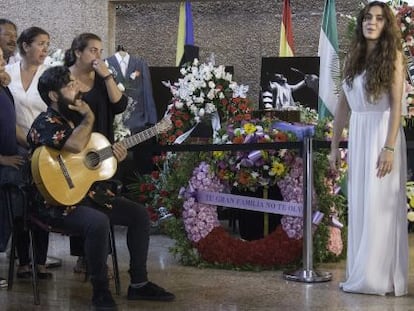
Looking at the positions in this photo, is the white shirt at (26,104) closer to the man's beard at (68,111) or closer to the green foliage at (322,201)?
the man's beard at (68,111)

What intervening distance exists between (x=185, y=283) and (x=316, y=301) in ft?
3.02

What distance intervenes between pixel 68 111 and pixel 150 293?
1.15 metres

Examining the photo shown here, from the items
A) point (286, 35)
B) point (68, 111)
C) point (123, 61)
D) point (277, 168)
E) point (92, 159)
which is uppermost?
point (286, 35)

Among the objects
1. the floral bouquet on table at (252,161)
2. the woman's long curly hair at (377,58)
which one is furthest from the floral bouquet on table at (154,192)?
the woman's long curly hair at (377,58)

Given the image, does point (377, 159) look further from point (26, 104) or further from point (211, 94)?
point (26, 104)

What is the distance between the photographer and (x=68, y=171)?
4.82 m

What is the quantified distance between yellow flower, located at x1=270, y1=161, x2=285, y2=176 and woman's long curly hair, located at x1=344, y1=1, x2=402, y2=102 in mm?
969

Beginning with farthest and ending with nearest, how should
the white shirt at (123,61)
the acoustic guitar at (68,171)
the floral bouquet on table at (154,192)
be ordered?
the white shirt at (123,61), the floral bouquet on table at (154,192), the acoustic guitar at (68,171)

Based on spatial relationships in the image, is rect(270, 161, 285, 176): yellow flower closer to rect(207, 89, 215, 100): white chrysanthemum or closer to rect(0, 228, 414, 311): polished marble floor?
rect(0, 228, 414, 311): polished marble floor

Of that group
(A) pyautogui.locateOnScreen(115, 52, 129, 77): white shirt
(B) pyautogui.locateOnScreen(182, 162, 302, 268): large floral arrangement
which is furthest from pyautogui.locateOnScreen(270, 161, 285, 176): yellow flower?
(A) pyautogui.locateOnScreen(115, 52, 129, 77): white shirt

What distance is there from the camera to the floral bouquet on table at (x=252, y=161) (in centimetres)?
599

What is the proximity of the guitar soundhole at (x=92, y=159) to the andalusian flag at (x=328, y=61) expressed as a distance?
4445 millimetres

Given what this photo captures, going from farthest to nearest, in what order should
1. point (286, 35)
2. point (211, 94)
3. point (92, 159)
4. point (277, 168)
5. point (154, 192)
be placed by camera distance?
point (286, 35), point (154, 192), point (211, 94), point (277, 168), point (92, 159)

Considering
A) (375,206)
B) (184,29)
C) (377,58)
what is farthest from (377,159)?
(184,29)
